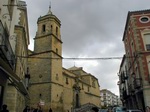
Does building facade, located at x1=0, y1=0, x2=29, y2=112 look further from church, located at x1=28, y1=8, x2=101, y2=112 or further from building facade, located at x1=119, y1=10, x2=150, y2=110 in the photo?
building facade, located at x1=119, y1=10, x2=150, y2=110

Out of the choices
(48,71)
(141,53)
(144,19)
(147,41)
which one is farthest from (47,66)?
(144,19)

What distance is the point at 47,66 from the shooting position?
3139 centimetres

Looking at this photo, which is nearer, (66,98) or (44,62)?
(44,62)

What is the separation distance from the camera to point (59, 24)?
37.5 metres

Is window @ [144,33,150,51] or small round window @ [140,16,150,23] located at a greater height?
small round window @ [140,16,150,23]

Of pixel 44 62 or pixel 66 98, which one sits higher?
pixel 44 62

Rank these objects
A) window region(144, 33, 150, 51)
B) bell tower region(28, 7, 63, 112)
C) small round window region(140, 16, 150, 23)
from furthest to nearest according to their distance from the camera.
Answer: bell tower region(28, 7, 63, 112) → small round window region(140, 16, 150, 23) → window region(144, 33, 150, 51)

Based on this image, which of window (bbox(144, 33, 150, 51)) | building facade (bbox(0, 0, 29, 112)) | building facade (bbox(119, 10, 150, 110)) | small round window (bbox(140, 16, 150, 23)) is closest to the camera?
building facade (bbox(0, 0, 29, 112))

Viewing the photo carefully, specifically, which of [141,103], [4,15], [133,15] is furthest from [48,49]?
[4,15]

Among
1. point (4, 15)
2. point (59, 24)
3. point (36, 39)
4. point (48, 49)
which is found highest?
point (59, 24)

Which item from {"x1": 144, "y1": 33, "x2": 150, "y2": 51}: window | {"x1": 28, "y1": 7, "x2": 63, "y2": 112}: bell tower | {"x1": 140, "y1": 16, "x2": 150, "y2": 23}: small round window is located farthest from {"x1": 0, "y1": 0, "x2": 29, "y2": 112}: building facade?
{"x1": 140, "y1": 16, "x2": 150, "y2": 23}: small round window

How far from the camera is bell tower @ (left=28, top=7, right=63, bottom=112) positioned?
29920 mm

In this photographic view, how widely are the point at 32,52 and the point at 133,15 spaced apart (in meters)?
20.4

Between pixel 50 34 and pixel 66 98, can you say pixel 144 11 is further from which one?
pixel 66 98
